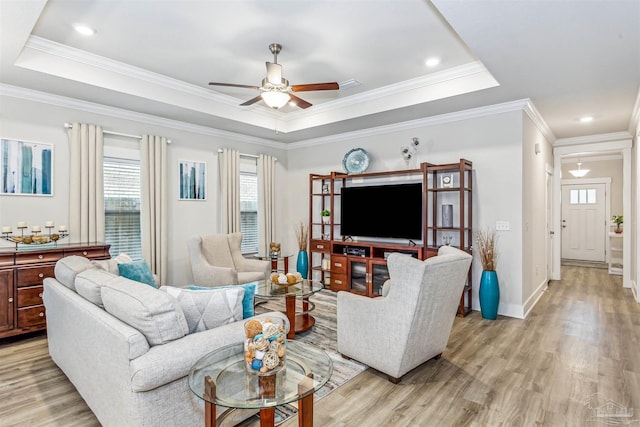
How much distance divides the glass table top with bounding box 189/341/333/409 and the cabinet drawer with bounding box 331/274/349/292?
3.48 m

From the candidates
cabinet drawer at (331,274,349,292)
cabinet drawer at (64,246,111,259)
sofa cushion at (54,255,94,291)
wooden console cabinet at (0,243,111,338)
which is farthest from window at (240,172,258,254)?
sofa cushion at (54,255,94,291)

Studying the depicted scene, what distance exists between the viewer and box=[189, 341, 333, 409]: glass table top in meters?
1.50

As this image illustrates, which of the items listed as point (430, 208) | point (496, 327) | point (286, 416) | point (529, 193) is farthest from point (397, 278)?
point (529, 193)

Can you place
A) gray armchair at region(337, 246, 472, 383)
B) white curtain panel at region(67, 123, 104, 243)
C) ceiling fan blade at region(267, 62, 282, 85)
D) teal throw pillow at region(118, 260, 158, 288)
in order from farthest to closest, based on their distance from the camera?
white curtain panel at region(67, 123, 104, 243) → ceiling fan blade at region(267, 62, 282, 85) → teal throw pillow at region(118, 260, 158, 288) → gray armchair at region(337, 246, 472, 383)

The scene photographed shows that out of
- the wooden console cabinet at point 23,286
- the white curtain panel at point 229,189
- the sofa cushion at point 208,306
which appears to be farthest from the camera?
the white curtain panel at point 229,189

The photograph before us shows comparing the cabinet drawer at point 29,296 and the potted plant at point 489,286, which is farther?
the potted plant at point 489,286

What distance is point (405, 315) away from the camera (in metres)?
2.49

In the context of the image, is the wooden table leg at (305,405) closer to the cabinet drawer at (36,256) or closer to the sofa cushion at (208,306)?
the sofa cushion at (208,306)

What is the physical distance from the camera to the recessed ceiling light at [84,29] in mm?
3039

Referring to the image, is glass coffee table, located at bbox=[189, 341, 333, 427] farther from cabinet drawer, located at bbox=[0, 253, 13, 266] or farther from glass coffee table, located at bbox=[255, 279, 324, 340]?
cabinet drawer, located at bbox=[0, 253, 13, 266]

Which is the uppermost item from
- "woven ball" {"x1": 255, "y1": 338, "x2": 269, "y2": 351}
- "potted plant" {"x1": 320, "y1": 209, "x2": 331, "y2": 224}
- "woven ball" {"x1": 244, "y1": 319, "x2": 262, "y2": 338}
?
"potted plant" {"x1": 320, "y1": 209, "x2": 331, "y2": 224}

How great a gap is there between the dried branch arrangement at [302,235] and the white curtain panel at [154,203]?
232 cm

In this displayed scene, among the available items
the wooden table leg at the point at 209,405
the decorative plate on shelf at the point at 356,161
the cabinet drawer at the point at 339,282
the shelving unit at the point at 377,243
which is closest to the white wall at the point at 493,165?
the shelving unit at the point at 377,243

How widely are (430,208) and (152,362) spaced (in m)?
4.15
